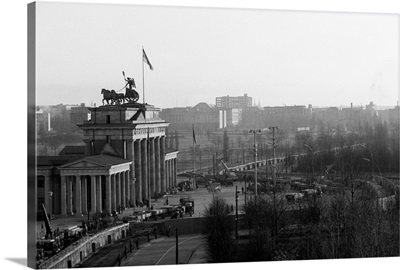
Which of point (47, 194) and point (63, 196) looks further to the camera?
point (63, 196)

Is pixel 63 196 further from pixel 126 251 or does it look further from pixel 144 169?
pixel 144 169

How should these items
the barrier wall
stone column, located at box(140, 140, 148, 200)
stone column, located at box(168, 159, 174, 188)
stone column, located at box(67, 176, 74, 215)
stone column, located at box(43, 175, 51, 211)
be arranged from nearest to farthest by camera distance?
the barrier wall < stone column, located at box(43, 175, 51, 211) < stone column, located at box(67, 176, 74, 215) < stone column, located at box(140, 140, 148, 200) < stone column, located at box(168, 159, 174, 188)

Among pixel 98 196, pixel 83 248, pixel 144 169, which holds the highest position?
pixel 144 169

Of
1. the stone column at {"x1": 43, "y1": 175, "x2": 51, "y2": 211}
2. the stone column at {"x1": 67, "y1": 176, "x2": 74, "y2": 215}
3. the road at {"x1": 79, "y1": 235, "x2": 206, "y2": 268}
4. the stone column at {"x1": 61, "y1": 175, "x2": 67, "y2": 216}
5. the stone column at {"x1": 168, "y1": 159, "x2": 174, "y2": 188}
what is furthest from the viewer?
the stone column at {"x1": 168, "y1": 159, "x2": 174, "y2": 188}

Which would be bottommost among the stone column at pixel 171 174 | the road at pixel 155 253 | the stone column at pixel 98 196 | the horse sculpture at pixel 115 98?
the road at pixel 155 253

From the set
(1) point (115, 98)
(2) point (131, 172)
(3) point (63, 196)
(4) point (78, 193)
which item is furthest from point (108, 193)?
(1) point (115, 98)

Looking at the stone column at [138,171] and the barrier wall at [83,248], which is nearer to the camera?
the barrier wall at [83,248]

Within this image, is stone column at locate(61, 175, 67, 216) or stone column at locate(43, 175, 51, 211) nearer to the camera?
stone column at locate(43, 175, 51, 211)

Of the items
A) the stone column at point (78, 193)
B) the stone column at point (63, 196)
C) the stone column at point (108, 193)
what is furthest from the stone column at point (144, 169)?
the stone column at point (63, 196)

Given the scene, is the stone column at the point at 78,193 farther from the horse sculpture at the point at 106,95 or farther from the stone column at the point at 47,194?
the horse sculpture at the point at 106,95

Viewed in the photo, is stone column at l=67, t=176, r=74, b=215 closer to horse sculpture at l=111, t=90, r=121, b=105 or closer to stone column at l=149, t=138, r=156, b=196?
stone column at l=149, t=138, r=156, b=196

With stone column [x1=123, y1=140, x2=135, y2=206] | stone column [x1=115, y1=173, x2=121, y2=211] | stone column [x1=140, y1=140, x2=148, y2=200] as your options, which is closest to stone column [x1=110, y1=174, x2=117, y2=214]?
stone column [x1=115, y1=173, x2=121, y2=211]

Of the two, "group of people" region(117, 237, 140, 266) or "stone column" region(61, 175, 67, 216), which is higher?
"stone column" region(61, 175, 67, 216)
